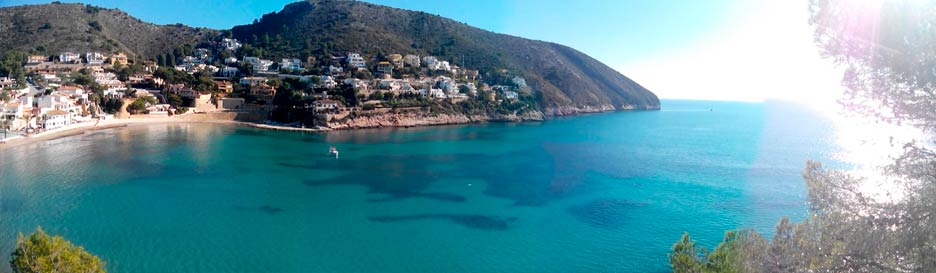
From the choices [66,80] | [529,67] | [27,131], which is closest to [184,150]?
[27,131]

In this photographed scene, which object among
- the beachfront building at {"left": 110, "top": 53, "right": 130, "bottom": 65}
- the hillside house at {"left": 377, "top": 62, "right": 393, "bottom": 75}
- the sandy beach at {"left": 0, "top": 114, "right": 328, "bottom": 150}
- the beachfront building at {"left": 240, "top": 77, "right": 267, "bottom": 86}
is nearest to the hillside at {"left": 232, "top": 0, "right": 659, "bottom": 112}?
the hillside house at {"left": 377, "top": 62, "right": 393, "bottom": 75}

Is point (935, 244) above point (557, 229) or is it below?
above

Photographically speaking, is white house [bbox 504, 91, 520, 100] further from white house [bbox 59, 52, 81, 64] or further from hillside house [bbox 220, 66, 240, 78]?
white house [bbox 59, 52, 81, 64]

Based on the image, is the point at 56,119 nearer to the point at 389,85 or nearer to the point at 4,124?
the point at 4,124

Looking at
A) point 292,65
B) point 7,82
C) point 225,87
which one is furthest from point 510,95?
point 7,82

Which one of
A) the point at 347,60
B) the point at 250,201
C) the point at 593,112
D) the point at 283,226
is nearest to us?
the point at 283,226

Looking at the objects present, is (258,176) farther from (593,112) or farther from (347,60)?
(593,112)

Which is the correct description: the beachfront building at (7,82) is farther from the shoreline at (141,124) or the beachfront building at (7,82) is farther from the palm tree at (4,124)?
the palm tree at (4,124)
